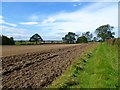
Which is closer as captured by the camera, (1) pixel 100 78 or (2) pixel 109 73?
(1) pixel 100 78

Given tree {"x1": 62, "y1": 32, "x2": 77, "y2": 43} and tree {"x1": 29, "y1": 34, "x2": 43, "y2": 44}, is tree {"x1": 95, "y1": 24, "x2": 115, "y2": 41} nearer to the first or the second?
tree {"x1": 62, "y1": 32, "x2": 77, "y2": 43}

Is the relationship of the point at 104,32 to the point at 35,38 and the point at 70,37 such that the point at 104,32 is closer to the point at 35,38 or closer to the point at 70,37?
the point at 70,37

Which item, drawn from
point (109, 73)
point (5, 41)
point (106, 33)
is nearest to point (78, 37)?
point (106, 33)

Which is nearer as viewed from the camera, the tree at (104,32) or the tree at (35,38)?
the tree at (35,38)

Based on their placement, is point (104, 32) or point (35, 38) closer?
point (35, 38)

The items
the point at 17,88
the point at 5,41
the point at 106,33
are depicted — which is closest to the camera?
the point at 17,88

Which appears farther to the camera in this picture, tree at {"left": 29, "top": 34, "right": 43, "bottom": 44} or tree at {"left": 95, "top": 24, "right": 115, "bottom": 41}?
tree at {"left": 95, "top": 24, "right": 115, "bottom": 41}

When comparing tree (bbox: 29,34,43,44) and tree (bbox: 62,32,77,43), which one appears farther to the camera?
tree (bbox: 62,32,77,43)

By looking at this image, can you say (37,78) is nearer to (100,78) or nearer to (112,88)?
(100,78)

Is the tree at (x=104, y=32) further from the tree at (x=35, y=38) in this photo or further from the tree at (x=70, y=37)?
the tree at (x=35, y=38)

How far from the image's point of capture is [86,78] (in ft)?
38.4

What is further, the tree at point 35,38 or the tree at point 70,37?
the tree at point 70,37

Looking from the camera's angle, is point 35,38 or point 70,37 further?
point 70,37

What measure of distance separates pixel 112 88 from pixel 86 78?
2273 millimetres
